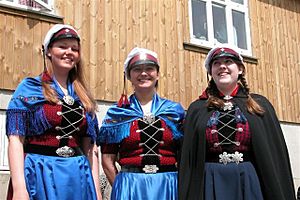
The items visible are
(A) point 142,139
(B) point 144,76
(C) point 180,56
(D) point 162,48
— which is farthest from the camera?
(C) point 180,56

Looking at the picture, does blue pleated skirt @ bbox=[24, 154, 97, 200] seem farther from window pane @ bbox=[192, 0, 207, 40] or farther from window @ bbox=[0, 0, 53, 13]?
window pane @ bbox=[192, 0, 207, 40]

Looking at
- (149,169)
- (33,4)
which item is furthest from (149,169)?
(33,4)

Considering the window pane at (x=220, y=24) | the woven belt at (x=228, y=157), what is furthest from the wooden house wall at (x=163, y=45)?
the woven belt at (x=228, y=157)

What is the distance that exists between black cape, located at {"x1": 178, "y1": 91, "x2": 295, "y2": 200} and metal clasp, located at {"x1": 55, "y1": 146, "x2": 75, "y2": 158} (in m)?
0.85

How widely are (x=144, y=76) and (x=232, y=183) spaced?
1.04 metres

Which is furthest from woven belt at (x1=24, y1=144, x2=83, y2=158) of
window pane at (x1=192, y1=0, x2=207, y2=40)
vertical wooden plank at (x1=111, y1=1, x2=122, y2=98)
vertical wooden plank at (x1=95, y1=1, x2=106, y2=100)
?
window pane at (x1=192, y1=0, x2=207, y2=40)

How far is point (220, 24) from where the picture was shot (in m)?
8.64

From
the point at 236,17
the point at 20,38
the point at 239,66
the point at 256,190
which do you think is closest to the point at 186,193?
the point at 256,190

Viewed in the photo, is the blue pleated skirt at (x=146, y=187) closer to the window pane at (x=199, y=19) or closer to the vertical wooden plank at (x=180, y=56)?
the vertical wooden plank at (x=180, y=56)

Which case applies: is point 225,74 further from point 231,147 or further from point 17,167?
point 17,167

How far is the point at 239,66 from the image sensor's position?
357 cm

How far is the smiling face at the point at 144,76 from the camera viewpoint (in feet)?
11.6

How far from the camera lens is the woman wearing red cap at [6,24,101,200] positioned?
2.82 meters

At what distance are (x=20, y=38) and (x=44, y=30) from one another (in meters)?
0.37
